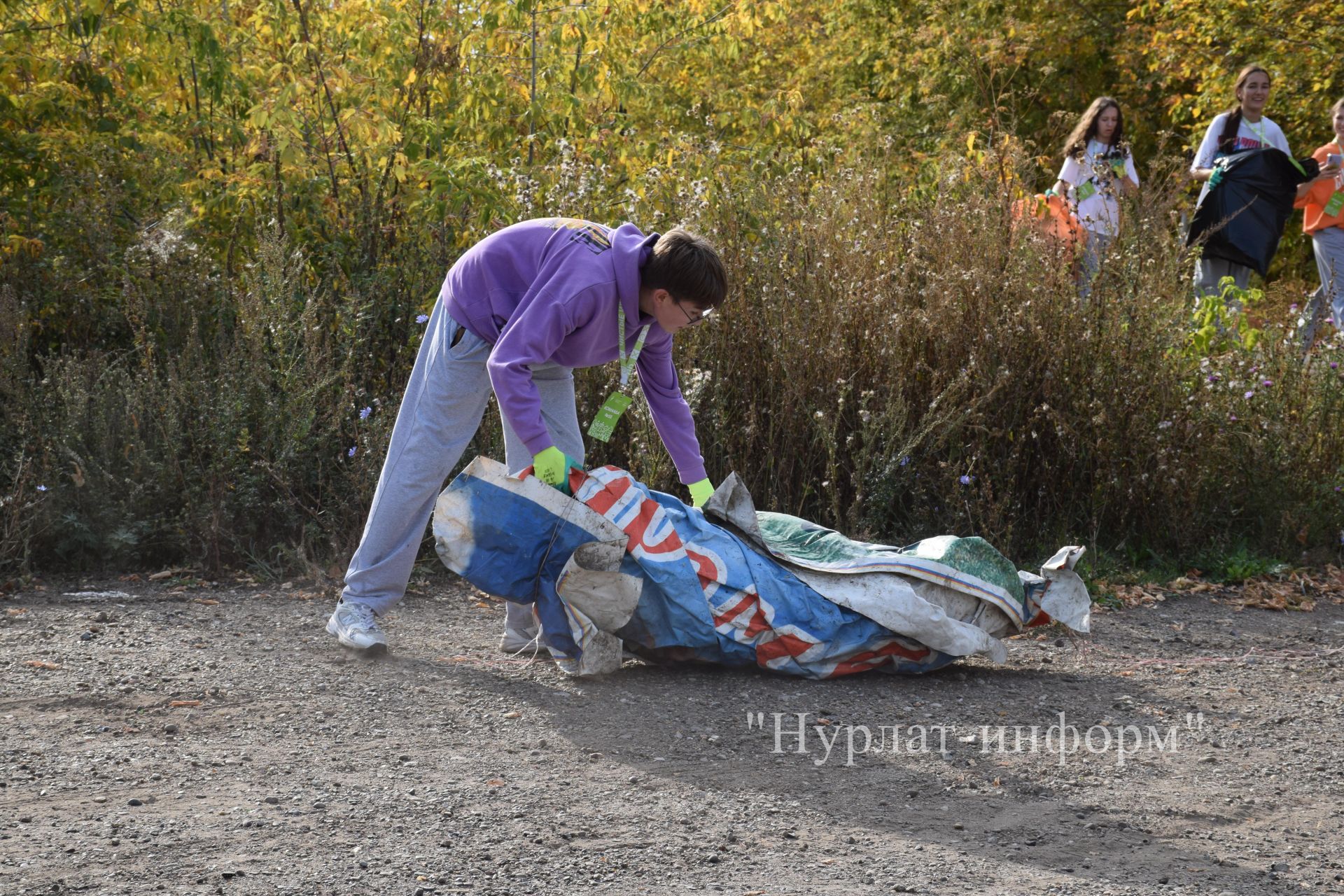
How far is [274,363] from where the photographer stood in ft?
19.7

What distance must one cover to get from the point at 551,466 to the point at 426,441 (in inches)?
17.4

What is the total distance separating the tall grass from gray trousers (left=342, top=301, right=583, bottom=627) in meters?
1.26

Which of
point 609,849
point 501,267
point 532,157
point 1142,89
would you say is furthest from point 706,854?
point 1142,89

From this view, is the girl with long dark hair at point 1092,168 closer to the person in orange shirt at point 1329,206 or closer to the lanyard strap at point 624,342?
the person in orange shirt at point 1329,206

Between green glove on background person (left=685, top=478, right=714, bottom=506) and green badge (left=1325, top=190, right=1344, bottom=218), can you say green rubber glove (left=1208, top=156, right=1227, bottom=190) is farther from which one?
green glove on background person (left=685, top=478, right=714, bottom=506)

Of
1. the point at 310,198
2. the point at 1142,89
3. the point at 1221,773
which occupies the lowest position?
the point at 1221,773

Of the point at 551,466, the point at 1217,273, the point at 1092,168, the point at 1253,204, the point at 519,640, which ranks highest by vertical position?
the point at 1092,168

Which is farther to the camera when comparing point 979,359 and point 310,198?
point 310,198

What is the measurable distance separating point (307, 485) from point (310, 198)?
1.72 metres

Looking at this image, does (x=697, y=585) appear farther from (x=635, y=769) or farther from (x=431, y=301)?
(x=431, y=301)

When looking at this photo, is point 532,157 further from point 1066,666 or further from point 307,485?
point 1066,666

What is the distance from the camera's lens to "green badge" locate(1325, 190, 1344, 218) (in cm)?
804

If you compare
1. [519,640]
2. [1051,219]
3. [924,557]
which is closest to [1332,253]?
[1051,219]

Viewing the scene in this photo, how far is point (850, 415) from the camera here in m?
5.70
